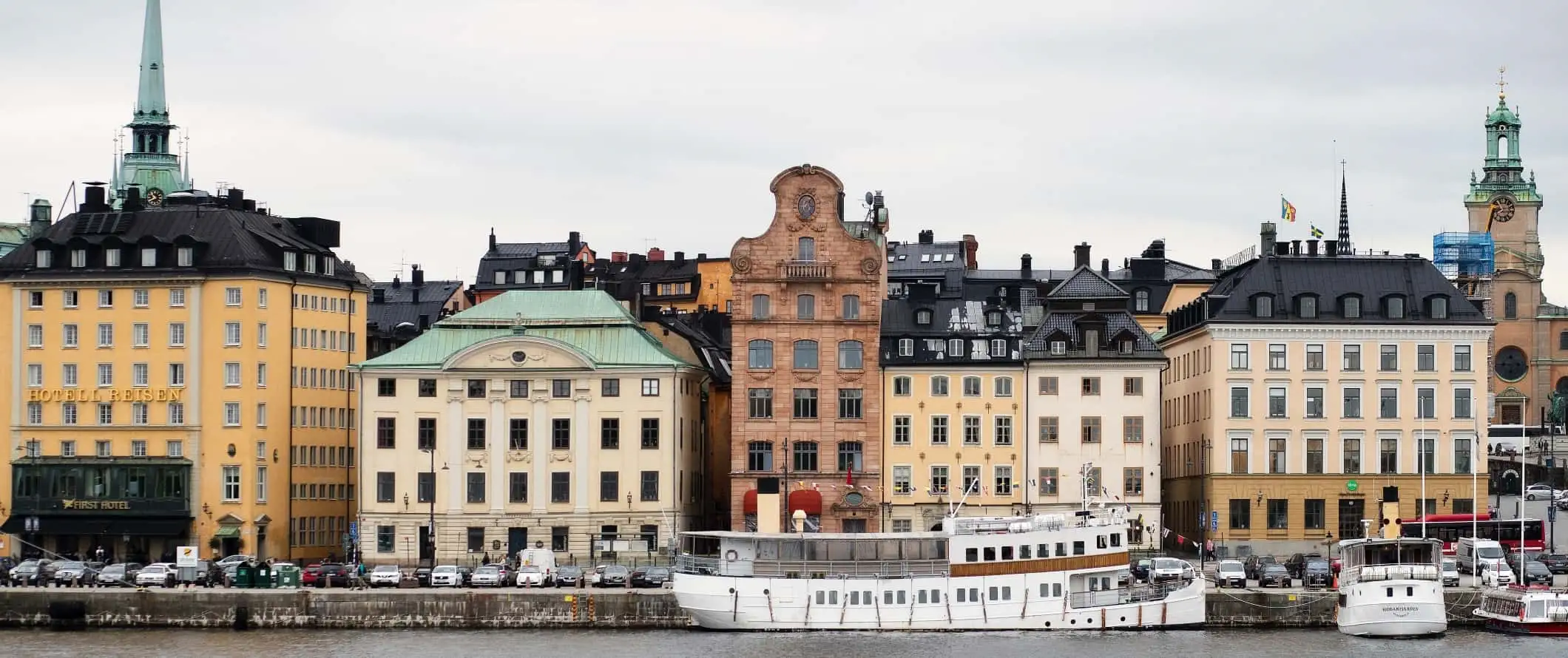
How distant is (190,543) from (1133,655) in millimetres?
55865

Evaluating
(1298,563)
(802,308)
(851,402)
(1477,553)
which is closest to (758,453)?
(851,402)

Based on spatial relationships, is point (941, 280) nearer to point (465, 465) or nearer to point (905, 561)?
point (465, 465)

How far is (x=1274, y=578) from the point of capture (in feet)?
396

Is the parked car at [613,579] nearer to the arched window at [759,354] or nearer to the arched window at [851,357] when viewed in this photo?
the arched window at [759,354]

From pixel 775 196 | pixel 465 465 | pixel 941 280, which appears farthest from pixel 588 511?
pixel 941 280

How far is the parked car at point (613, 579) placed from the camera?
401 ft

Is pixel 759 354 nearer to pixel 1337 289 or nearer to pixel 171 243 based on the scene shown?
pixel 1337 289

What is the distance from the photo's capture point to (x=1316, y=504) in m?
142

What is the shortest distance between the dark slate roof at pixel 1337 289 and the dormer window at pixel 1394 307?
246 mm

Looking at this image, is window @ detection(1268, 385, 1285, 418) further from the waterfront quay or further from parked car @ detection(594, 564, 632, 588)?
parked car @ detection(594, 564, 632, 588)

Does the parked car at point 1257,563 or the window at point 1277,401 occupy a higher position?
the window at point 1277,401

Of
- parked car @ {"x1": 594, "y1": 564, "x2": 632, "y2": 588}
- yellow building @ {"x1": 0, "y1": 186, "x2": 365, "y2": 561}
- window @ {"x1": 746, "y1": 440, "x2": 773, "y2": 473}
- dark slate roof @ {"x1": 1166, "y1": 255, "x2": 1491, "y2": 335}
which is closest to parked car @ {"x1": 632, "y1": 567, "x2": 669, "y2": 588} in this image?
parked car @ {"x1": 594, "y1": 564, "x2": 632, "y2": 588}

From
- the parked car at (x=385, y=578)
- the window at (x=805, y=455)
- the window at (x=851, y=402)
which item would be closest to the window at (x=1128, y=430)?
the window at (x=851, y=402)

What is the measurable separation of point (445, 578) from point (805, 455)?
24.7 meters
